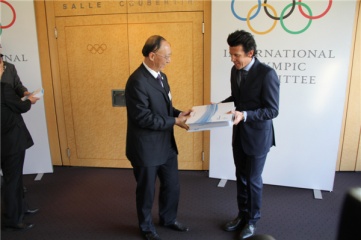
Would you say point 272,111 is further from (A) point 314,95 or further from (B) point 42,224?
(B) point 42,224

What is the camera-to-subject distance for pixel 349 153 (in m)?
3.89

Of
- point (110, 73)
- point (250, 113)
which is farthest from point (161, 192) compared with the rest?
point (110, 73)

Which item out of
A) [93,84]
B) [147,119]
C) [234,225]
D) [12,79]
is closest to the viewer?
[147,119]

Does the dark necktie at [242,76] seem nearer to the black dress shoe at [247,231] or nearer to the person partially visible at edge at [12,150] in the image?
the black dress shoe at [247,231]

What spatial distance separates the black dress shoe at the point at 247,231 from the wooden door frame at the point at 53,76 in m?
1.41

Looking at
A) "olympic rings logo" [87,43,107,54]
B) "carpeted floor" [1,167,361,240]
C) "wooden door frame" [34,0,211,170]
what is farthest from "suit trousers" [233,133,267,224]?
"olympic rings logo" [87,43,107,54]

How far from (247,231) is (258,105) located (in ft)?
3.53

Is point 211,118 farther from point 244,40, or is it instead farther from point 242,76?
point 244,40

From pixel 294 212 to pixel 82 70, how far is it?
2868 millimetres

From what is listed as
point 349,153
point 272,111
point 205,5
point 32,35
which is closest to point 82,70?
point 32,35

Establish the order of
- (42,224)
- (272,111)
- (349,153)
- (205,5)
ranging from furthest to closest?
(349,153), (205,5), (42,224), (272,111)

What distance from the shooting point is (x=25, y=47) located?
143 inches

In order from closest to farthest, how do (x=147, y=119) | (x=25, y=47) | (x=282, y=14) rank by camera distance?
1. (x=147, y=119)
2. (x=282, y=14)
3. (x=25, y=47)

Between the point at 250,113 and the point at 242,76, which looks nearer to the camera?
the point at 250,113
